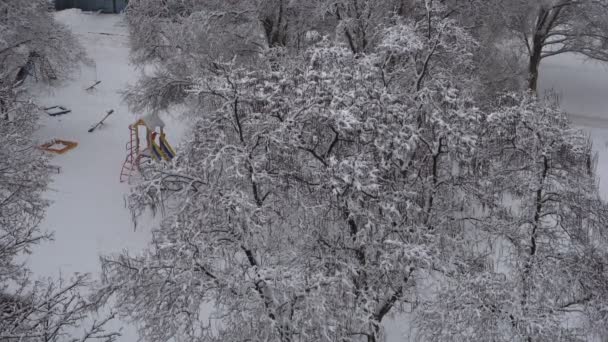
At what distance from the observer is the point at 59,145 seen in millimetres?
19312

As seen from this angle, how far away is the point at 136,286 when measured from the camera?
7703mm

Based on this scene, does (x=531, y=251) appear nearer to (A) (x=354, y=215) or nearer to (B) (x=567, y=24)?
(A) (x=354, y=215)

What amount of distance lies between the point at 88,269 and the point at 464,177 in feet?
28.4

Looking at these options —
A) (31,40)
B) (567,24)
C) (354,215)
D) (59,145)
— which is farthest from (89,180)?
(567,24)

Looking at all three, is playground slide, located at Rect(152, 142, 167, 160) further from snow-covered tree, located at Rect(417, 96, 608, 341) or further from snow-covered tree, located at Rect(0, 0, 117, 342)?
snow-covered tree, located at Rect(417, 96, 608, 341)

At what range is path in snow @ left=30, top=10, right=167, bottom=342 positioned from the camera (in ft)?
44.5

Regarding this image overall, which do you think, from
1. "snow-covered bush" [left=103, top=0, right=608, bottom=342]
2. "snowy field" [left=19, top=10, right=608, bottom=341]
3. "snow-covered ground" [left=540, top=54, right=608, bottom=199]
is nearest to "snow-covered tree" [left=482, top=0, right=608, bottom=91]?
"snow-covered ground" [left=540, top=54, right=608, bottom=199]

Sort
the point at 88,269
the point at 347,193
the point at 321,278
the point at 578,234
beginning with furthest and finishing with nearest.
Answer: the point at 88,269 < the point at 578,234 < the point at 347,193 < the point at 321,278

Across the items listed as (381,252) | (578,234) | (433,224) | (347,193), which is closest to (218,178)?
(347,193)

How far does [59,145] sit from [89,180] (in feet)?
10.0

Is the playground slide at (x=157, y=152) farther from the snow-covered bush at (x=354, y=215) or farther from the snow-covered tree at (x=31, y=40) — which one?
the snow-covered bush at (x=354, y=215)

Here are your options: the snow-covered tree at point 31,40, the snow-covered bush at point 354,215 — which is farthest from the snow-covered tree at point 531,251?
the snow-covered tree at point 31,40

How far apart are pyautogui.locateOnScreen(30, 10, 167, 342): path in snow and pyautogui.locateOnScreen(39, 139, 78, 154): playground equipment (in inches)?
7.8

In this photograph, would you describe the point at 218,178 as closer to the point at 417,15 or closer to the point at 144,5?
the point at 417,15
